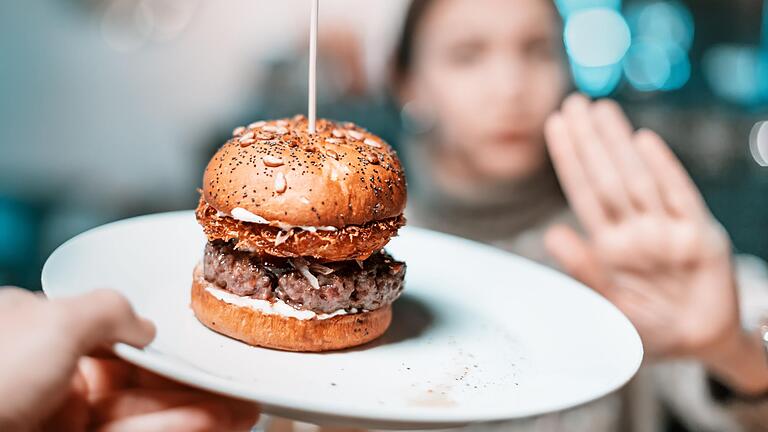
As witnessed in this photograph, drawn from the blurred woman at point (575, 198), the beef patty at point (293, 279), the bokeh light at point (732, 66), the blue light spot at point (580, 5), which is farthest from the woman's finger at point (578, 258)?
the bokeh light at point (732, 66)

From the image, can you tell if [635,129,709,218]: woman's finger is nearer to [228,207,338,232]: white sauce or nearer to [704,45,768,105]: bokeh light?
[228,207,338,232]: white sauce

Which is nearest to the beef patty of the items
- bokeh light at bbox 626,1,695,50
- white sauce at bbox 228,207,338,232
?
white sauce at bbox 228,207,338,232

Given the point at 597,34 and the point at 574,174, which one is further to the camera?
the point at 597,34

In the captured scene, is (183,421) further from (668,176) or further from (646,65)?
(646,65)

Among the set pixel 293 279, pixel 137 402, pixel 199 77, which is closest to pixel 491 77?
pixel 199 77

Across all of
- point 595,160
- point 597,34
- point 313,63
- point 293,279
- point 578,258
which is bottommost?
point 578,258

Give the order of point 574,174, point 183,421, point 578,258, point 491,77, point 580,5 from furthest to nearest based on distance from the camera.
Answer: point 580,5 < point 491,77 < point 578,258 < point 574,174 < point 183,421
